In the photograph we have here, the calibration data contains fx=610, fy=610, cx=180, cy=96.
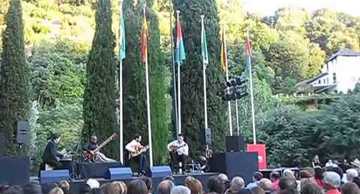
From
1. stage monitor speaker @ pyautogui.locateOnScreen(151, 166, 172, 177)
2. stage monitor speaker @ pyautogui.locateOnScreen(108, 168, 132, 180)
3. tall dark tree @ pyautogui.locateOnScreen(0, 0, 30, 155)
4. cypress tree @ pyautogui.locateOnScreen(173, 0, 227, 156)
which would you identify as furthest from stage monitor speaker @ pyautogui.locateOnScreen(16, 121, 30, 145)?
cypress tree @ pyautogui.locateOnScreen(173, 0, 227, 156)

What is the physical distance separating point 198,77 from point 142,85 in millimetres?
2174

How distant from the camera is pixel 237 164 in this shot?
49.8 ft

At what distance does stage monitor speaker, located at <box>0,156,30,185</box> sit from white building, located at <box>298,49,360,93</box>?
4579cm

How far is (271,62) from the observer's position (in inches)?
2004

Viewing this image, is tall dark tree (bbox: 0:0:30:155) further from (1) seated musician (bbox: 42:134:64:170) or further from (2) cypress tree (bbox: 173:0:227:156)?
(1) seated musician (bbox: 42:134:64:170)

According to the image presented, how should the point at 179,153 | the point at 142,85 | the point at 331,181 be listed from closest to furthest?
1. the point at 331,181
2. the point at 179,153
3. the point at 142,85

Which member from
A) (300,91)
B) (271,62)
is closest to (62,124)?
(300,91)

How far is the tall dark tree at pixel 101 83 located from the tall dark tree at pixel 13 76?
7.48ft

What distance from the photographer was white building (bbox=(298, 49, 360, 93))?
57125mm

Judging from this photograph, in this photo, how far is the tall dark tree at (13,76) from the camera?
2191cm

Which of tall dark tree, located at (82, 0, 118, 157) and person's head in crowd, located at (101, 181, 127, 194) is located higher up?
tall dark tree, located at (82, 0, 118, 157)

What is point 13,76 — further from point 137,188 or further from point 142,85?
point 137,188

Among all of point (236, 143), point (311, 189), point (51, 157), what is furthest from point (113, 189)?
point (236, 143)

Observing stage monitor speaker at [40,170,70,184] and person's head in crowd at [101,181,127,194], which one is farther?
stage monitor speaker at [40,170,70,184]
